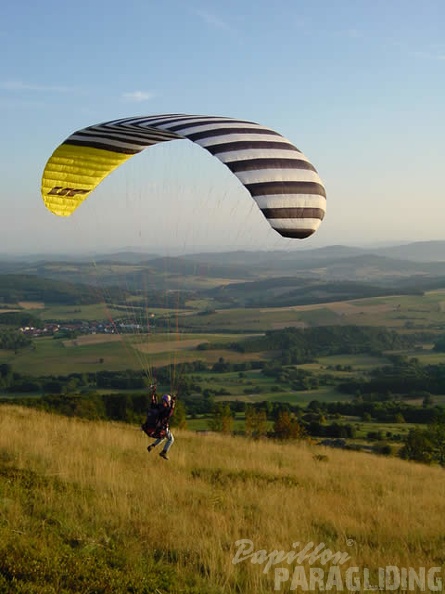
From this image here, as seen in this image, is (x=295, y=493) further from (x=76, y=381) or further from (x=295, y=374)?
(x=295, y=374)

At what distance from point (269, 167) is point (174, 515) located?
17.0ft

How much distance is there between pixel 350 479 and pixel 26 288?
138m

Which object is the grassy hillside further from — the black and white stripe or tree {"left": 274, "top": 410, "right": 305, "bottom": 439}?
tree {"left": 274, "top": 410, "right": 305, "bottom": 439}

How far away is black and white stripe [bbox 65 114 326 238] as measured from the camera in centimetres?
811

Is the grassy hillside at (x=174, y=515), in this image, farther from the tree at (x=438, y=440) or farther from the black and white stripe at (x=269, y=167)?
the tree at (x=438, y=440)

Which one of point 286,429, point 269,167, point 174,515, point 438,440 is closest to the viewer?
point 174,515

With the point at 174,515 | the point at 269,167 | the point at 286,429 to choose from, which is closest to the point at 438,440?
the point at 286,429

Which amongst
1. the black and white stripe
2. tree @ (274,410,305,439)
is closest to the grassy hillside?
the black and white stripe

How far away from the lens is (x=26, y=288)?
138 meters

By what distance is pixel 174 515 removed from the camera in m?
6.82

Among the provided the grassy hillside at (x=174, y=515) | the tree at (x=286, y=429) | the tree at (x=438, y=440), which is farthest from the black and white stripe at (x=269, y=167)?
the tree at (x=286, y=429)

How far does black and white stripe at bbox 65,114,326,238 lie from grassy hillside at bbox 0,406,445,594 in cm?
422

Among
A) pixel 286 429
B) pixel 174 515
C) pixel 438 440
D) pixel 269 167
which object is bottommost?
pixel 286 429

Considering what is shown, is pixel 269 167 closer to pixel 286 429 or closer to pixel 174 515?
pixel 174 515
